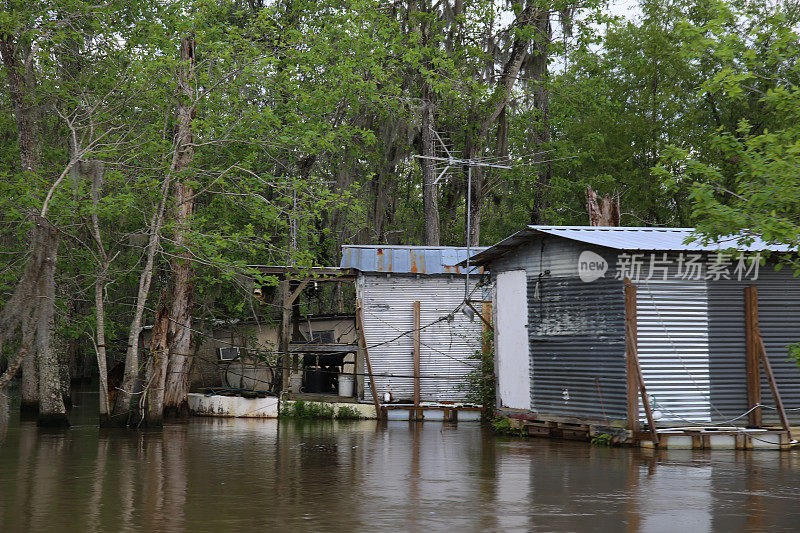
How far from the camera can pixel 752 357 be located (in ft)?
59.9

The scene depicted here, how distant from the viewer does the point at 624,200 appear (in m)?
36.0

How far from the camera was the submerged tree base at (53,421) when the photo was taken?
23.3 metres

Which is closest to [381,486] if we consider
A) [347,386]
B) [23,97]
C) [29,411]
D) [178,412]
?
[347,386]

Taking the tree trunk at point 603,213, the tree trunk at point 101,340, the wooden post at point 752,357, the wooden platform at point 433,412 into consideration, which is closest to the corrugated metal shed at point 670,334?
the wooden post at point 752,357

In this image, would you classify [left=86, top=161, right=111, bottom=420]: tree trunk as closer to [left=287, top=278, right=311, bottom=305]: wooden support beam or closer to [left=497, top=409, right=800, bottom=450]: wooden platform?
[left=287, top=278, right=311, bottom=305]: wooden support beam

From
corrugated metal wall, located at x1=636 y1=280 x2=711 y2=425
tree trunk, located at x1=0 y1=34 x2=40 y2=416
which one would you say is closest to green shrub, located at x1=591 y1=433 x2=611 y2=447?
corrugated metal wall, located at x1=636 y1=280 x2=711 y2=425

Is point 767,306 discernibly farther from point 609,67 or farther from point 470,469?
point 609,67

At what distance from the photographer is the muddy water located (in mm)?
10125

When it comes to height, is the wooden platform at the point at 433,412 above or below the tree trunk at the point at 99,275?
below

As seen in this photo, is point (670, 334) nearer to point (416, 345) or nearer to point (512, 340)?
point (512, 340)

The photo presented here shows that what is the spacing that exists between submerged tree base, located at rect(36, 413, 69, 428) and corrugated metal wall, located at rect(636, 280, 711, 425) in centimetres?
1525

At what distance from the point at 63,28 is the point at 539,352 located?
598 inches

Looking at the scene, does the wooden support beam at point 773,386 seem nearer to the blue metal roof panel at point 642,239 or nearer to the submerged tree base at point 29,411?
the blue metal roof panel at point 642,239

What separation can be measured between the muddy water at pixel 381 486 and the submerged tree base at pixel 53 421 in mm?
3332
